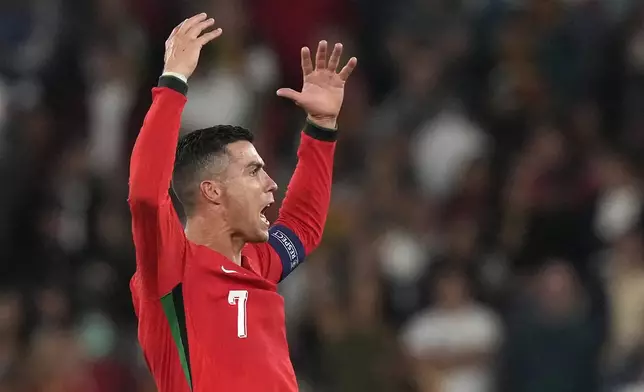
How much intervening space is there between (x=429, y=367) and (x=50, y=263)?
2.64 meters

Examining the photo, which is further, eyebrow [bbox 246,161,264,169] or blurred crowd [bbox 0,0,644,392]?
blurred crowd [bbox 0,0,644,392]

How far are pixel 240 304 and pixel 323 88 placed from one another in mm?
1032

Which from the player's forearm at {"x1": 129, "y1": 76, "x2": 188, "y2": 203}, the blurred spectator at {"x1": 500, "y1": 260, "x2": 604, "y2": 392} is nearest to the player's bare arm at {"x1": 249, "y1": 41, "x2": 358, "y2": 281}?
the player's forearm at {"x1": 129, "y1": 76, "x2": 188, "y2": 203}

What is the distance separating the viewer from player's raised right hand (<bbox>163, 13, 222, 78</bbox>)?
4.59m

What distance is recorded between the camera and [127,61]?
33.0 ft

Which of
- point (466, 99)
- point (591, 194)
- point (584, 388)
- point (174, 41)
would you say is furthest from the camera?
point (466, 99)

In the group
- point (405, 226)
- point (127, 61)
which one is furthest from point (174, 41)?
point (127, 61)

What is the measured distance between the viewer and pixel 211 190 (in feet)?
16.0

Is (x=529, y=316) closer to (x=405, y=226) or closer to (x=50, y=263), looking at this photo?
(x=405, y=226)

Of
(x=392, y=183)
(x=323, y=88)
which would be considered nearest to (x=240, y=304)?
(x=323, y=88)

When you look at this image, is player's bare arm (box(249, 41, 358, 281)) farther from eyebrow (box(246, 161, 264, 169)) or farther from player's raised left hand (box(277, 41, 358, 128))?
eyebrow (box(246, 161, 264, 169))

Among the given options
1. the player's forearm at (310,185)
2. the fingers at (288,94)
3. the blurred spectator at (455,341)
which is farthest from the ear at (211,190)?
the blurred spectator at (455,341)

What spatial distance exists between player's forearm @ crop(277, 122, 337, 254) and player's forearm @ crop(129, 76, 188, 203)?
1028mm

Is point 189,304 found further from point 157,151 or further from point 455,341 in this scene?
point 455,341
